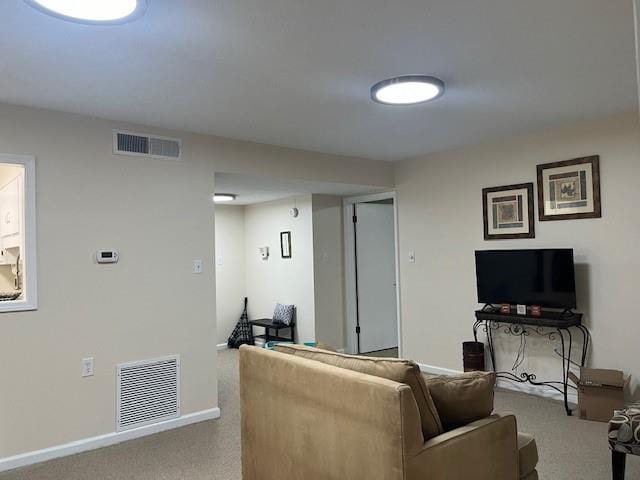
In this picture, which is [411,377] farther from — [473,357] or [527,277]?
[473,357]

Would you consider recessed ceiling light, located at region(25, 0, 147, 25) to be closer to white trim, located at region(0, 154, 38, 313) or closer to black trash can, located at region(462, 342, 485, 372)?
white trim, located at region(0, 154, 38, 313)

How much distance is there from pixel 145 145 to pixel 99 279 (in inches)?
41.5

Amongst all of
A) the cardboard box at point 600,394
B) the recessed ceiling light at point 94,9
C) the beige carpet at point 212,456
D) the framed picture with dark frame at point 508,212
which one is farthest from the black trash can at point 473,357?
the recessed ceiling light at point 94,9

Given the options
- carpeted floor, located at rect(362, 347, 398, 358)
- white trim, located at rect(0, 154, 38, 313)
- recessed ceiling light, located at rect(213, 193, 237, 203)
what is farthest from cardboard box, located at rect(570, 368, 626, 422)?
recessed ceiling light, located at rect(213, 193, 237, 203)

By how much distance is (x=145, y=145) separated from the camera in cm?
379

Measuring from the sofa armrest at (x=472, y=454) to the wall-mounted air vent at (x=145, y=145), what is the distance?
115 inches

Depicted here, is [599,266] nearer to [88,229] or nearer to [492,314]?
[492,314]

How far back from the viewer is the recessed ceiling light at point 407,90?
9.53 feet

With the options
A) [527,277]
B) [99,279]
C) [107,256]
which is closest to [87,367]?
[99,279]

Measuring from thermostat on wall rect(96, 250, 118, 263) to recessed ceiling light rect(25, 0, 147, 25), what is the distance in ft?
6.08

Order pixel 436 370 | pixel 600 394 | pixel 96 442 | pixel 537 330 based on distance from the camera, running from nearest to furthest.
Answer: pixel 96 442
pixel 600 394
pixel 537 330
pixel 436 370

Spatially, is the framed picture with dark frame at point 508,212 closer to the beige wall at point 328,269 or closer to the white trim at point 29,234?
the beige wall at point 328,269

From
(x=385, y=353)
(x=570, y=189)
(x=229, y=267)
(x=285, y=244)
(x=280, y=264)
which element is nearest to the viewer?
(x=570, y=189)

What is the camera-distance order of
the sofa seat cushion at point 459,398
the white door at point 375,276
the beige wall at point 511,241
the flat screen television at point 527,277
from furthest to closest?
the white door at point 375,276 → the flat screen television at point 527,277 → the beige wall at point 511,241 → the sofa seat cushion at point 459,398
